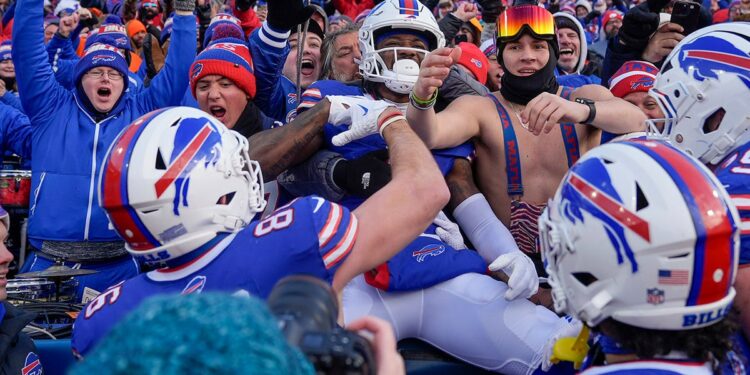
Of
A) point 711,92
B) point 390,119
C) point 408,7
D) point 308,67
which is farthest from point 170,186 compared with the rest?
point 308,67

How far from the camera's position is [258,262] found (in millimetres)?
2121

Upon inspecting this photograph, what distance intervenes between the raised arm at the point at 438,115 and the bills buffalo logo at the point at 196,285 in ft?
3.99

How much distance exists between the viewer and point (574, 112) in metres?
3.01

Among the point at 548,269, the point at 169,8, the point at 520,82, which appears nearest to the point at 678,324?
the point at 548,269

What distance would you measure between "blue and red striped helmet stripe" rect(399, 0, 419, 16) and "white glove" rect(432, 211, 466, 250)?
3.33ft

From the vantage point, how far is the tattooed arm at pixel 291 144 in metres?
3.32

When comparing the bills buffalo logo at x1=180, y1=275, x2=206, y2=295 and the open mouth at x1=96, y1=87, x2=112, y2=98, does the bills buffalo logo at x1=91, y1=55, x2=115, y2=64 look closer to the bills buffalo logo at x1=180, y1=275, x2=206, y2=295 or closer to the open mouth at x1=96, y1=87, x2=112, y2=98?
the open mouth at x1=96, y1=87, x2=112, y2=98

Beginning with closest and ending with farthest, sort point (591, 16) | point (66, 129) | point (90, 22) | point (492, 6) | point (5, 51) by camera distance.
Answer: point (66, 129) → point (492, 6) → point (5, 51) → point (90, 22) → point (591, 16)

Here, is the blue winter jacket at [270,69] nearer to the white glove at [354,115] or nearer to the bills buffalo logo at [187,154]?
the white glove at [354,115]

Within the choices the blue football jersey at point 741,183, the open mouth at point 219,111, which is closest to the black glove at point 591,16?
the open mouth at point 219,111

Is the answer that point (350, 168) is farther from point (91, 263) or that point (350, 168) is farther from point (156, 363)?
point (156, 363)

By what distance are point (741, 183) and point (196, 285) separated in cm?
155

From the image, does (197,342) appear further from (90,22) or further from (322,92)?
(90,22)

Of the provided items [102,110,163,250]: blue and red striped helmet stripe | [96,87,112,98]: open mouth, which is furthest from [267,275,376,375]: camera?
[96,87,112,98]: open mouth
